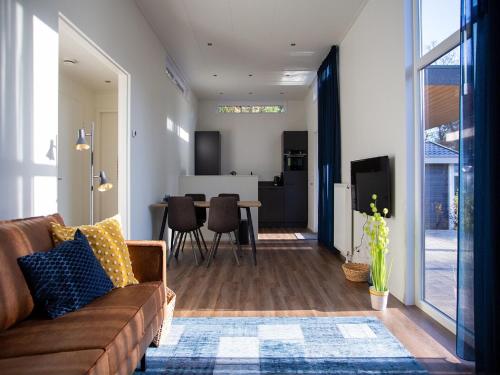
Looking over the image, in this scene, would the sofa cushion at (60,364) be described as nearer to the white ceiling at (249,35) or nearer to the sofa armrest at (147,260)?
the sofa armrest at (147,260)

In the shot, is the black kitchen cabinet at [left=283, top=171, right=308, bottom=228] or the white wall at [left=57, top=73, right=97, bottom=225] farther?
the black kitchen cabinet at [left=283, top=171, right=308, bottom=228]

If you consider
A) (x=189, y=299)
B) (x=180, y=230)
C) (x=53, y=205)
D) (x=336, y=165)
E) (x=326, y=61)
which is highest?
(x=326, y=61)

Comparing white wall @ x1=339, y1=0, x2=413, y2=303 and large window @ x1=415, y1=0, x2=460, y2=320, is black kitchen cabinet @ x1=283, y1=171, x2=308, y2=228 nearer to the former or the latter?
white wall @ x1=339, y1=0, x2=413, y2=303

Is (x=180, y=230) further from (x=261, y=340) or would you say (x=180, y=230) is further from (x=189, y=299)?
(x=261, y=340)

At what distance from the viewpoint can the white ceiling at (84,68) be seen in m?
4.64

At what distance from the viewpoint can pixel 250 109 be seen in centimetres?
926

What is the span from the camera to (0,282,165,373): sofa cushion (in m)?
1.34

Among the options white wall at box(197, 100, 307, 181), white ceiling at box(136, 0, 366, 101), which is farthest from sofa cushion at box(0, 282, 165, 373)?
white wall at box(197, 100, 307, 181)

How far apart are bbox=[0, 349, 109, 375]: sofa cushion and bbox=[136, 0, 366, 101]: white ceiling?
392cm

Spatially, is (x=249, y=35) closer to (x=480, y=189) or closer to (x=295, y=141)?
(x=295, y=141)

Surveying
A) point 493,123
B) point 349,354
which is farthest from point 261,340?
point 493,123

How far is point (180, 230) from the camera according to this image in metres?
4.82

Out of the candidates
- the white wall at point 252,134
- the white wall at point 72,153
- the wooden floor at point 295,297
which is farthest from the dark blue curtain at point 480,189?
the white wall at point 252,134

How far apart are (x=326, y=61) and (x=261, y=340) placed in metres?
4.79
